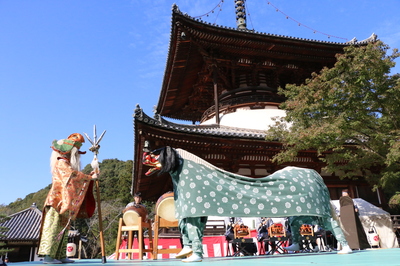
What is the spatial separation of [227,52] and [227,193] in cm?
973

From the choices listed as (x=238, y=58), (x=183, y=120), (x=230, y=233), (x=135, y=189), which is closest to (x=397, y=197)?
(x=230, y=233)

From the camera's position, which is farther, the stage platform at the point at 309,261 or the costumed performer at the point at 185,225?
the costumed performer at the point at 185,225

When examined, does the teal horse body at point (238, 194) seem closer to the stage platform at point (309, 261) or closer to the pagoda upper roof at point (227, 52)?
the stage platform at point (309, 261)

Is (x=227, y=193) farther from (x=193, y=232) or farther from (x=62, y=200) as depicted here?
(x=62, y=200)

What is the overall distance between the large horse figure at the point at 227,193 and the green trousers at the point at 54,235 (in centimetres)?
151

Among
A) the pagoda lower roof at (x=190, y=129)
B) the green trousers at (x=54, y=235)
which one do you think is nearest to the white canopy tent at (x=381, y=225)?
the pagoda lower roof at (x=190, y=129)

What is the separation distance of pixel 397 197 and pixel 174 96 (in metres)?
11.6

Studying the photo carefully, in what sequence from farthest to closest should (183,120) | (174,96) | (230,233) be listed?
(183,120)
(174,96)
(230,233)

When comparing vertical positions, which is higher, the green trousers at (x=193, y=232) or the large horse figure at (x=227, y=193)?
Answer: the large horse figure at (x=227, y=193)

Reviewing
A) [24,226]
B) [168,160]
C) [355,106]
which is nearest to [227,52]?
[355,106]

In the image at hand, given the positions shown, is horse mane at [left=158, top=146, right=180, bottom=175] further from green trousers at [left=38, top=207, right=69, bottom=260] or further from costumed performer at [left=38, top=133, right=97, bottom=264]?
green trousers at [left=38, top=207, right=69, bottom=260]

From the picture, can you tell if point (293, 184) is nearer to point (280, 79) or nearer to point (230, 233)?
point (230, 233)

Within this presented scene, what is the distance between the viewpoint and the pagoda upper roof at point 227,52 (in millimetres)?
11680

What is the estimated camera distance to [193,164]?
4430 millimetres
